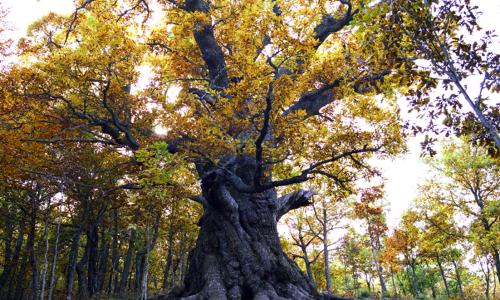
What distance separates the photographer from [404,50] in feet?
11.0

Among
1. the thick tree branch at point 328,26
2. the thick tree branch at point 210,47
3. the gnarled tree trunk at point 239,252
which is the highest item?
Result: the thick tree branch at point 328,26

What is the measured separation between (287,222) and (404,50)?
870 inches

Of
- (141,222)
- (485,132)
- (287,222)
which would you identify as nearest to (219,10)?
(485,132)

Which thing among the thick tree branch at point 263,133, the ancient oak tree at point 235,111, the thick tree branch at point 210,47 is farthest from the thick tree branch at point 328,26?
the thick tree branch at point 263,133

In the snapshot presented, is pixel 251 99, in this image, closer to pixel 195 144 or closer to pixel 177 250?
pixel 195 144

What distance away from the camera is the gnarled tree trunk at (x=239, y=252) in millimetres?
7367

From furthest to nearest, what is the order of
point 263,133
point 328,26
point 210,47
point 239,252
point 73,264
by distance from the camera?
point 73,264 → point 328,26 → point 210,47 → point 239,252 → point 263,133

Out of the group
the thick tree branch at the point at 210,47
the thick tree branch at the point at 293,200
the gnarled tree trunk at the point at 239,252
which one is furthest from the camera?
the thick tree branch at the point at 293,200

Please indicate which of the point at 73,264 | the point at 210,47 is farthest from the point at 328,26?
the point at 73,264

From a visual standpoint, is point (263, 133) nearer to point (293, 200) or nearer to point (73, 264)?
point (293, 200)

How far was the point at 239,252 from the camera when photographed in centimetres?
789

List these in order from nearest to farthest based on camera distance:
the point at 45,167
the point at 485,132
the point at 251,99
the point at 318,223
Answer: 1. the point at 485,132
2. the point at 251,99
3. the point at 45,167
4. the point at 318,223

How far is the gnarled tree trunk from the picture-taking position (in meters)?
7.37

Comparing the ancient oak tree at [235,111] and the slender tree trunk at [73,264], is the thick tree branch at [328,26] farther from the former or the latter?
the slender tree trunk at [73,264]
